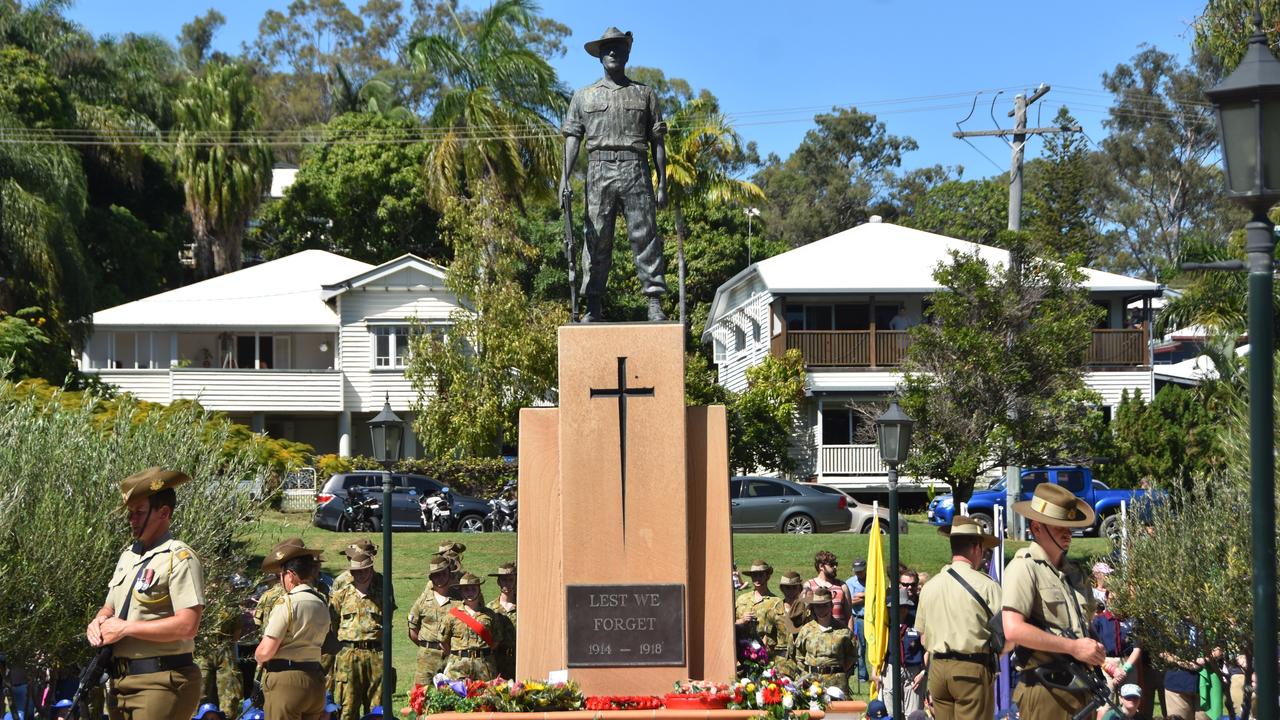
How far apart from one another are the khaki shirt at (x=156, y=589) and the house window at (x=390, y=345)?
121 feet

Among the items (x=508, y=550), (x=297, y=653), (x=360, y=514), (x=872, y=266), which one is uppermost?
(x=872, y=266)

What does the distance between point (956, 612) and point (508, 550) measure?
653 inches

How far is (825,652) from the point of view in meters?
12.8

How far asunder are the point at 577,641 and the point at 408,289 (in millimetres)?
33872

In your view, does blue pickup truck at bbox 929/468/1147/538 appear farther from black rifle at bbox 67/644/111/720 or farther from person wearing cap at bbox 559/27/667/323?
black rifle at bbox 67/644/111/720

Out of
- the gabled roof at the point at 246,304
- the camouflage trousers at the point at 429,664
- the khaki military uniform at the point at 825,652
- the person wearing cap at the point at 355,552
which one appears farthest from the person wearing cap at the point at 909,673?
the gabled roof at the point at 246,304

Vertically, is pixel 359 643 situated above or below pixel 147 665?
below

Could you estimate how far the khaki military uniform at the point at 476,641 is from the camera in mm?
11750

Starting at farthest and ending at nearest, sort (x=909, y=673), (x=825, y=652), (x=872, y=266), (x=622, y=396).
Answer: (x=872, y=266) → (x=909, y=673) → (x=825, y=652) → (x=622, y=396)

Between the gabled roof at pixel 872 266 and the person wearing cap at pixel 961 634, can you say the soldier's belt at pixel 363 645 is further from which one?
the gabled roof at pixel 872 266

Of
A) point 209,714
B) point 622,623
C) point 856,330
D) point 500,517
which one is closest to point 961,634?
point 622,623

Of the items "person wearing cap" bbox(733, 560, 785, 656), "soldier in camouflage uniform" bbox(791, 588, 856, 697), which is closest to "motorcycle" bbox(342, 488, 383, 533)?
"person wearing cap" bbox(733, 560, 785, 656)

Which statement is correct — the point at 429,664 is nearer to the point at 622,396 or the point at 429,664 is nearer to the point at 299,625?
the point at 299,625

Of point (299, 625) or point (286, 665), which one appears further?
point (286, 665)
